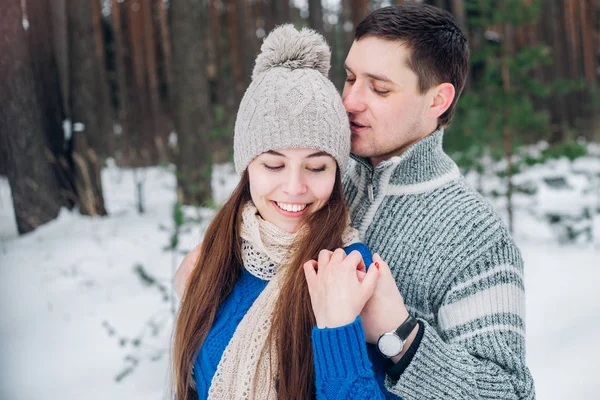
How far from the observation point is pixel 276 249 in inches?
61.8

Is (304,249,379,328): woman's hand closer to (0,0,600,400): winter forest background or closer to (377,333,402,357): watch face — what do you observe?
(377,333,402,357): watch face

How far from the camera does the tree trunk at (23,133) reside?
3979mm

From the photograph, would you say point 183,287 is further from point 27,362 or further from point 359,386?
point 27,362

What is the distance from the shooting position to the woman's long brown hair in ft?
4.71

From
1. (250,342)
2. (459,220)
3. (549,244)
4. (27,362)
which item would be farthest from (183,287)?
(549,244)

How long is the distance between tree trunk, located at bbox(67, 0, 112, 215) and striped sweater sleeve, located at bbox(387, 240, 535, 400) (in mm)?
4567

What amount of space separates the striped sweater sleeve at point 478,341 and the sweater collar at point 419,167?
338 mm

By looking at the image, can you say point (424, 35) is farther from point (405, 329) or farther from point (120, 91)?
point (120, 91)

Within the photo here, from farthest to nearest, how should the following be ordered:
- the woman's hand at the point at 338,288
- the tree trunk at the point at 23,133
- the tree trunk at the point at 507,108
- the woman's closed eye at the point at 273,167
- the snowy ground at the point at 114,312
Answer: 1. the tree trunk at the point at 507,108
2. the tree trunk at the point at 23,133
3. the snowy ground at the point at 114,312
4. the woman's closed eye at the point at 273,167
5. the woman's hand at the point at 338,288

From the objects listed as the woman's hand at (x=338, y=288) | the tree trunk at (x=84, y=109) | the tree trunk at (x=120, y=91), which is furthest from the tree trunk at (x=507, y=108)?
the tree trunk at (x=120, y=91)

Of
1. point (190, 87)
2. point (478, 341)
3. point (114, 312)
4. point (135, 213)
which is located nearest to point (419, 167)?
point (478, 341)

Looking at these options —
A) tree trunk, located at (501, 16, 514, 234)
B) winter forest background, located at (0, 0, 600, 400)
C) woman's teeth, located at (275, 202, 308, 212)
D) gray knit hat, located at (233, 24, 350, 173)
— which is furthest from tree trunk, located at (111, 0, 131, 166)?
woman's teeth, located at (275, 202, 308, 212)

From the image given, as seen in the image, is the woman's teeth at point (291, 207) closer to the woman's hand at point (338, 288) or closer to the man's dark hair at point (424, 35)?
the woman's hand at point (338, 288)

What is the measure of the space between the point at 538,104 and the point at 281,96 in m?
18.0
